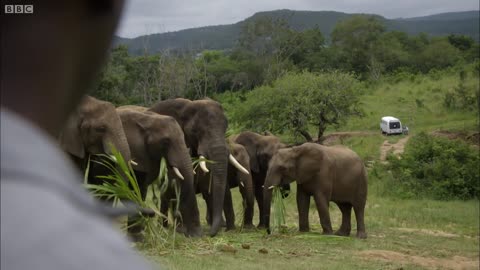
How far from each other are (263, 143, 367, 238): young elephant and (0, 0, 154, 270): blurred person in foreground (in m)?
11.9

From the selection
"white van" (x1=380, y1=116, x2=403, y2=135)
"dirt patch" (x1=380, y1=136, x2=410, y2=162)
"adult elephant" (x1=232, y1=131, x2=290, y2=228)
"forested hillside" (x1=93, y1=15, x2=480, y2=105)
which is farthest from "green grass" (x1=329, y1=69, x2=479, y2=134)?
"adult elephant" (x1=232, y1=131, x2=290, y2=228)

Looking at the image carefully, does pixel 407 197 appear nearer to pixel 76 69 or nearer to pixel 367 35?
pixel 76 69

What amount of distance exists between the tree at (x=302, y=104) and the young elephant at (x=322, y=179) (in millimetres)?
15443

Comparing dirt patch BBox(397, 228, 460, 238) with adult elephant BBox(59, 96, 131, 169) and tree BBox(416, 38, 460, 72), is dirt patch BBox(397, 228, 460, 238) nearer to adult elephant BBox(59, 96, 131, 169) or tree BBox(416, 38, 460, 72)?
adult elephant BBox(59, 96, 131, 169)

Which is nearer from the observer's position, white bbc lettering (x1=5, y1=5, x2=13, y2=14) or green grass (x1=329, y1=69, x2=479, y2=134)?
white bbc lettering (x1=5, y1=5, x2=13, y2=14)

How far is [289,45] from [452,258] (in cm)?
3978

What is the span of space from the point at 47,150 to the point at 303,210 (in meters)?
12.3

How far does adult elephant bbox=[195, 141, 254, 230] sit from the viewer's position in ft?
41.8

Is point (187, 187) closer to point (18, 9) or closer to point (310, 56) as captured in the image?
point (18, 9)

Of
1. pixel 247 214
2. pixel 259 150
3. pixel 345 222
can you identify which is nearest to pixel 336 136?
pixel 259 150

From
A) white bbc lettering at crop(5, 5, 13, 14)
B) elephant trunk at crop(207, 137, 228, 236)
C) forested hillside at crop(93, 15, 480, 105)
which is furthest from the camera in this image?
forested hillside at crop(93, 15, 480, 105)

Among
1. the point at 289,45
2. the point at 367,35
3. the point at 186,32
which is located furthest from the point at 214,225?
the point at 186,32

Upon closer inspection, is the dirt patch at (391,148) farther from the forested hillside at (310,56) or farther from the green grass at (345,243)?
the forested hillside at (310,56)

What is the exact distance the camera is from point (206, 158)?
37.3 feet
